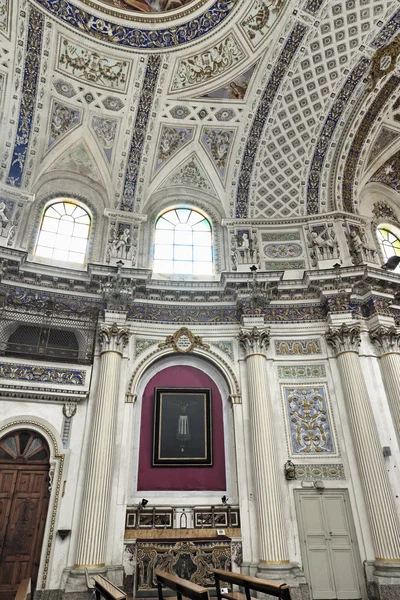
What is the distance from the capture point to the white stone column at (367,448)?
9.11 meters

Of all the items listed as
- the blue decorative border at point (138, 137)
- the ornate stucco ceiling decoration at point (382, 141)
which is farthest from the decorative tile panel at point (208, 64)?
the ornate stucco ceiling decoration at point (382, 141)

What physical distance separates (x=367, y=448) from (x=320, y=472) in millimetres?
1260

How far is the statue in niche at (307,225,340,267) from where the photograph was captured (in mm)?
12812

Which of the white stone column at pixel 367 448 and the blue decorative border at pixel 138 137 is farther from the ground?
the blue decorative border at pixel 138 137

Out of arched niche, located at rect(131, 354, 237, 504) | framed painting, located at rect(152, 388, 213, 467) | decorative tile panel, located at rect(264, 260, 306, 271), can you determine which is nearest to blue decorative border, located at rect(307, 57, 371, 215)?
decorative tile panel, located at rect(264, 260, 306, 271)

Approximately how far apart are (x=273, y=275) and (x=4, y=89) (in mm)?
9264

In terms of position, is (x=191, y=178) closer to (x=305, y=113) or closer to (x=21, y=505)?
(x=305, y=113)

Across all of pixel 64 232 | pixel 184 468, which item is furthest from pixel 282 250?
pixel 184 468

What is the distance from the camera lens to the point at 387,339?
1131 centimetres

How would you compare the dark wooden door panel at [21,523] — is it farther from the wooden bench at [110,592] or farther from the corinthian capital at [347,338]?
the corinthian capital at [347,338]

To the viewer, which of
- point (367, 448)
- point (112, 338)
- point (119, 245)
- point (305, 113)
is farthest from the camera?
point (305, 113)

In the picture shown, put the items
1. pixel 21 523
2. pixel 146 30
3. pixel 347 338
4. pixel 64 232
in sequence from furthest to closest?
pixel 64 232 → pixel 146 30 → pixel 347 338 → pixel 21 523

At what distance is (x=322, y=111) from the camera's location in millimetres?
13375

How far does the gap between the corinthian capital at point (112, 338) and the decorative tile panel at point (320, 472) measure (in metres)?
5.42
